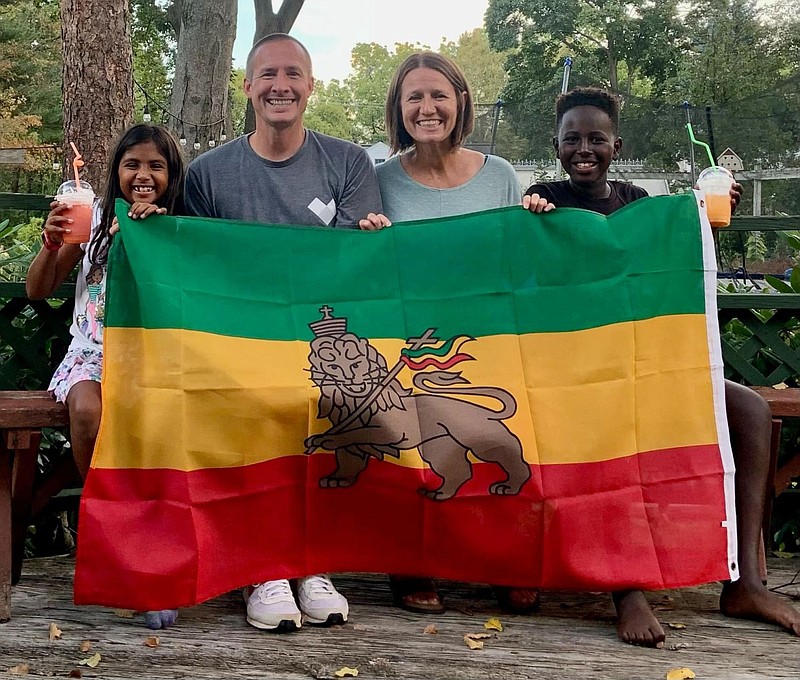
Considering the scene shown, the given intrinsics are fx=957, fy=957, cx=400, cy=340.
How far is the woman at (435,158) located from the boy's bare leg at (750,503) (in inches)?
42.3

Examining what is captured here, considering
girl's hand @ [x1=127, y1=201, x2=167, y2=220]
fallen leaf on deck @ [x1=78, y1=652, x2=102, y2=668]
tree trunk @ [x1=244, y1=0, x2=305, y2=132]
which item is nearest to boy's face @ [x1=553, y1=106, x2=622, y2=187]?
girl's hand @ [x1=127, y1=201, x2=167, y2=220]

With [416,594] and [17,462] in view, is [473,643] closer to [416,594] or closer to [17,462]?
[416,594]

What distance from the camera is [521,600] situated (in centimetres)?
314

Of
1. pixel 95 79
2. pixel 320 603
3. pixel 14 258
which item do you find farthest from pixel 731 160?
pixel 320 603

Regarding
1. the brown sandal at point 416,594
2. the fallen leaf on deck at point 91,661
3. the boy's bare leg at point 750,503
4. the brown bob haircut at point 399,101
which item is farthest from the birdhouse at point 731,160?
the fallen leaf on deck at point 91,661

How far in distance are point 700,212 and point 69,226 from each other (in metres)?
2.02

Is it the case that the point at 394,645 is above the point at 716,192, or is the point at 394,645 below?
below

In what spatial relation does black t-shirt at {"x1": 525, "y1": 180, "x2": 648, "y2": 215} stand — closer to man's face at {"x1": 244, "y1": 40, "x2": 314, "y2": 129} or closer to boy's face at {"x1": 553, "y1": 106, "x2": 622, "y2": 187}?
boy's face at {"x1": 553, "y1": 106, "x2": 622, "y2": 187}

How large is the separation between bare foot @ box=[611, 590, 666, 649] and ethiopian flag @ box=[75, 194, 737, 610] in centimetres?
6

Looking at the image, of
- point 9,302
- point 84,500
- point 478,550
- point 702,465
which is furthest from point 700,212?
point 9,302

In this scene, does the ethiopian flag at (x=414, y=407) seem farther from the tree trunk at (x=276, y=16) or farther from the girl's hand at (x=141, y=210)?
the tree trunk at (x=276, y=16)

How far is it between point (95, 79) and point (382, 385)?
3257mm

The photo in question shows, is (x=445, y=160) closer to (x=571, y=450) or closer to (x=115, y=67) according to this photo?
(x=571, y=450)

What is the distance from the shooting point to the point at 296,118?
331 cm
